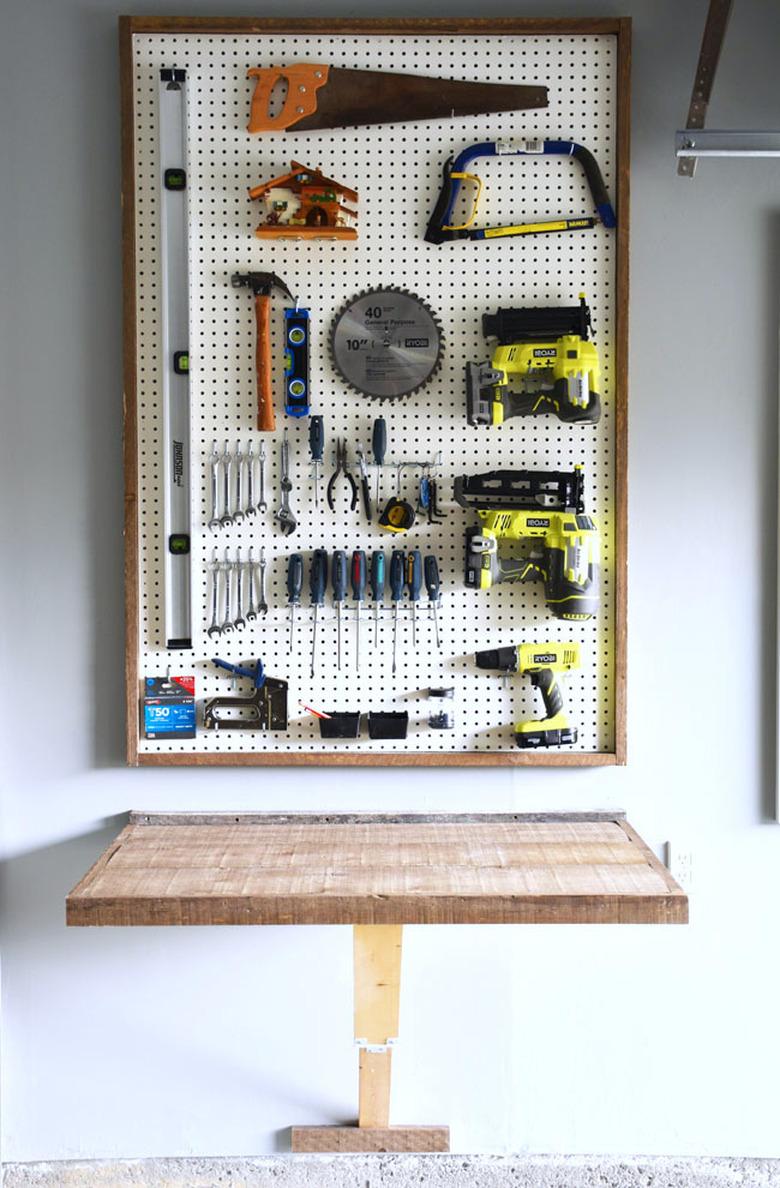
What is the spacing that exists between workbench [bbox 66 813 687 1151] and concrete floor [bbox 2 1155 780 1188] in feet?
0.14

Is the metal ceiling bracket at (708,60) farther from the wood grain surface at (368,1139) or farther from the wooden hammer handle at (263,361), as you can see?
the wood grain surface at (368,1139)

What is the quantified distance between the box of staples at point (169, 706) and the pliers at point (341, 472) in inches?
18.1

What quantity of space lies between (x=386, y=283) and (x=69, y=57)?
0.76m

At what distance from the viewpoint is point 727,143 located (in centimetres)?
165

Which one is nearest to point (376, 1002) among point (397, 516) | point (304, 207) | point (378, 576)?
point (378, 576)

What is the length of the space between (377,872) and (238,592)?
1.99 feet

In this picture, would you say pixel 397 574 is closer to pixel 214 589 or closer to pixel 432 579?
pixel 432 579

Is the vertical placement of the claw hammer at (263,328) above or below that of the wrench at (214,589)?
above

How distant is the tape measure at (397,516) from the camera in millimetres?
1831

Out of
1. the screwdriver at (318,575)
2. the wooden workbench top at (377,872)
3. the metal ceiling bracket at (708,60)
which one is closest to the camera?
the wooden workbench top at (377,872)

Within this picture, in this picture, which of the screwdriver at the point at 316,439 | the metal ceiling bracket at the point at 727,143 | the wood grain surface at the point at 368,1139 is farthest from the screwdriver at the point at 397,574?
the wood grain surface at the point at 368,1139

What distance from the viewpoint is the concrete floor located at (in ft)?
6.28

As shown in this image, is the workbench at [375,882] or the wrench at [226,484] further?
the wrench at [226,484]

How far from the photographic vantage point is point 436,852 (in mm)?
1712
